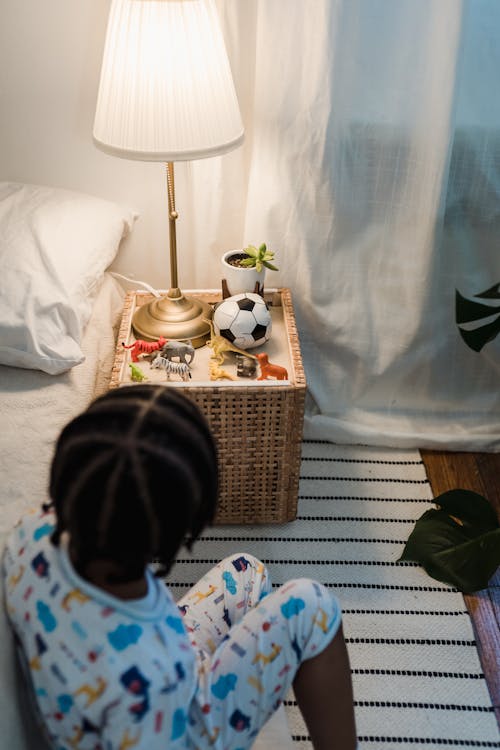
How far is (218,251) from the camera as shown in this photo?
1.98 m

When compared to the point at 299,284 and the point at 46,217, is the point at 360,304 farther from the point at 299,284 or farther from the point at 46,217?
the point at 46,217

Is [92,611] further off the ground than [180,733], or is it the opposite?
[92,611]

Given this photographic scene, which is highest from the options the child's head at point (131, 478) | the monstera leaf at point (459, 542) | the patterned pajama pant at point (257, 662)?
A: the child's head at point (131, 478)

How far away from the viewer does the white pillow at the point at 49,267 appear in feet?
4.99

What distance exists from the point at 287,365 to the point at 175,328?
0.86ft

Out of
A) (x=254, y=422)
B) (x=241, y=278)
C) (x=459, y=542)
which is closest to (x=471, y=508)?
(x=459, y=542)

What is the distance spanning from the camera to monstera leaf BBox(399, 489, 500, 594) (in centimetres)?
161

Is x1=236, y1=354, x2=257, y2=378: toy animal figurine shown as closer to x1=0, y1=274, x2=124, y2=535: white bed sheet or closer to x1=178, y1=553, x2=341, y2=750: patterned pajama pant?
x1=0, y1=274, x2=124, y2=535: white bed sheet

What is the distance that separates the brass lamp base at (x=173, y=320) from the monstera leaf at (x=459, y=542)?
0.63 meters

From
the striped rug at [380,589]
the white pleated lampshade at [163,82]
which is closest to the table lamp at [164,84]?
the white pleated lampshade at [163,82]

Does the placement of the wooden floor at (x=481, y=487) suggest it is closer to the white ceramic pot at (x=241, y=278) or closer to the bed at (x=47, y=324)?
the bed at (x=47, y=324)

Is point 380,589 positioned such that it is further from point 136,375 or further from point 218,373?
point 136,375

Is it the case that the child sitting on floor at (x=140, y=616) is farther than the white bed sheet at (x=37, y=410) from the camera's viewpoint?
No

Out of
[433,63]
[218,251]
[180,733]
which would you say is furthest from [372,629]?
[433,63]
